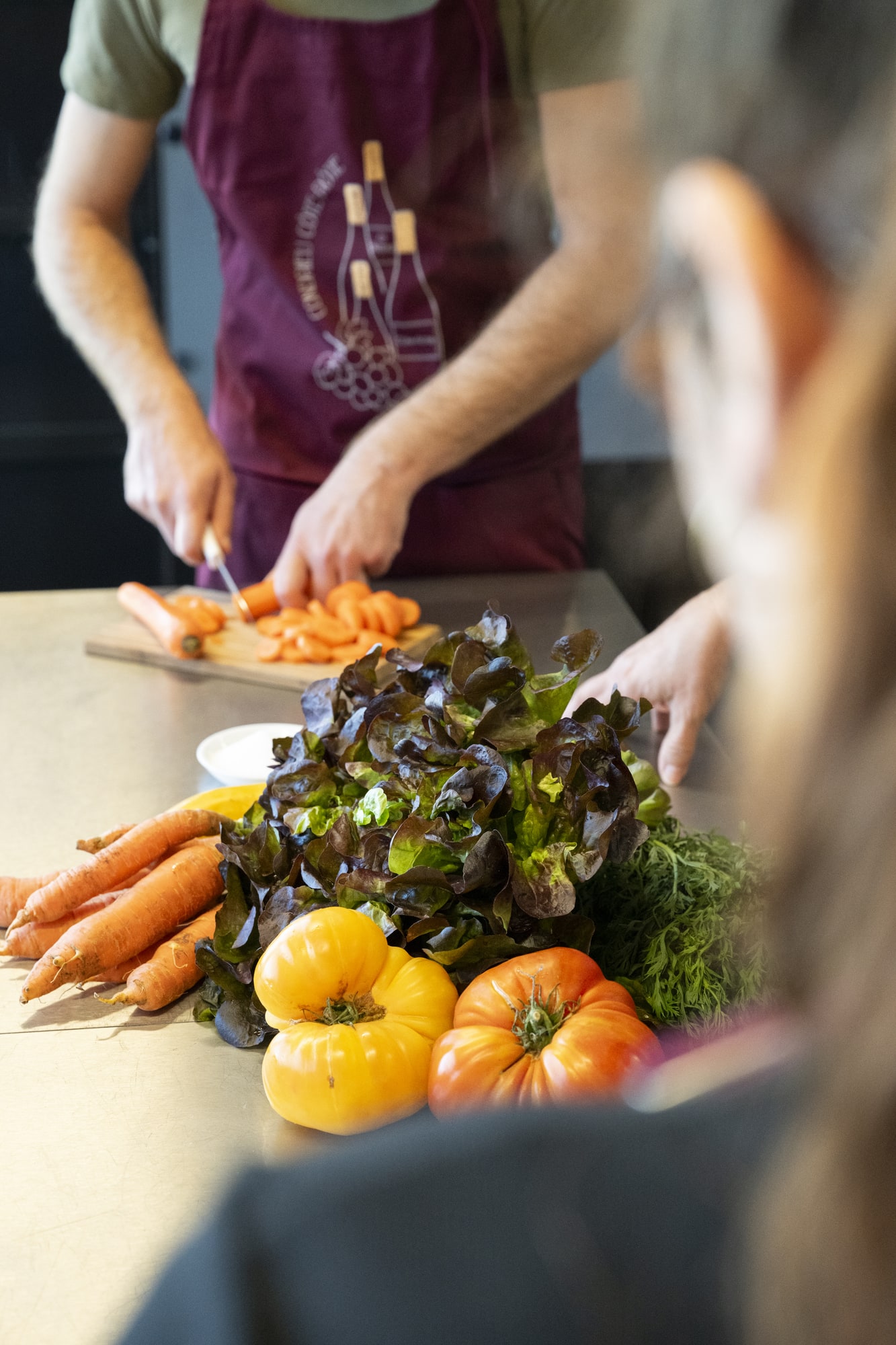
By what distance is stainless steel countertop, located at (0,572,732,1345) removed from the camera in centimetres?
91

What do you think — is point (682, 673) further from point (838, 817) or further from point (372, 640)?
point (838, 817)

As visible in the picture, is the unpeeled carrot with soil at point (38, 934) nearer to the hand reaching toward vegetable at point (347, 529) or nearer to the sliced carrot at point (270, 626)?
the sliced carrot at point (270, 626)

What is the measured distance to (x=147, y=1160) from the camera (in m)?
1.01

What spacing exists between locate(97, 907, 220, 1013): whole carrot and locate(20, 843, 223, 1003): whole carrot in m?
0.02

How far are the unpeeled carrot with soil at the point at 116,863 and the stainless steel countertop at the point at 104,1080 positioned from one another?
Answer: 0.24 feet

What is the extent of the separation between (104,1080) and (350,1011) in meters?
0.25

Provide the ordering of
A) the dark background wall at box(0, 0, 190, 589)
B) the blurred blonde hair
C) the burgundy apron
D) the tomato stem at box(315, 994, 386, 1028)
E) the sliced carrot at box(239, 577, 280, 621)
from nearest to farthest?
the blurred blonde hair
the tomato stem at box(315, 994, 386, 1028)
the sliced carrot at box(239, 577, 280, 621)
the burgundy apron
the dark background wall at box(0, 0, 190, 589)

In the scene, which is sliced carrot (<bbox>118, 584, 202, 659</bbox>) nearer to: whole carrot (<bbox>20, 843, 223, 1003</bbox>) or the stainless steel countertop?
the stainless steel countertop

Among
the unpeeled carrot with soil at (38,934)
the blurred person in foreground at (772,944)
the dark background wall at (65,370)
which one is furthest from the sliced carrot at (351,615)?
the dark background wall at (65,370)

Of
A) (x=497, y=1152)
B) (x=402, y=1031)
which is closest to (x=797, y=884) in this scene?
(x=497, y=1152)

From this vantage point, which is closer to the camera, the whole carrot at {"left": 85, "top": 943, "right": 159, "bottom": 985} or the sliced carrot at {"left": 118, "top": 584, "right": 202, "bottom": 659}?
the whole carrot at {"left": 85, "top": 943, "right": 159, "bottom": 985}

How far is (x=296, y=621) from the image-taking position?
2.22 metres

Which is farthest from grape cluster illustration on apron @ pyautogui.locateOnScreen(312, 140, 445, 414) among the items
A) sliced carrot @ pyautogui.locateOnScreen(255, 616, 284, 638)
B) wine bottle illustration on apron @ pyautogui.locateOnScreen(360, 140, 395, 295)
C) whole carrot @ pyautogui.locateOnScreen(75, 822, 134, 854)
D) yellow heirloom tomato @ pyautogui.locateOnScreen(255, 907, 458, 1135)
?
yellow heirloom tomato @ pyautogui.locateOnScreen(255, 907, 458, 1135)

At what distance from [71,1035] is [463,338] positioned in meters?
1.76
